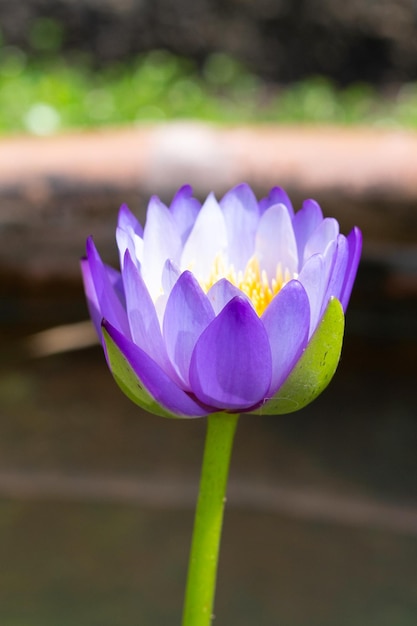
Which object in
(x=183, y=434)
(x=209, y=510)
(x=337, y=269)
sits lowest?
(x=209, y=510)

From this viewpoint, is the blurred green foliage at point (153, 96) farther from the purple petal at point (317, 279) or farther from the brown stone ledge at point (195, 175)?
the purple petal at point (317, 279)

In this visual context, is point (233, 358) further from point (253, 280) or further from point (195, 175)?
point (195, 175)

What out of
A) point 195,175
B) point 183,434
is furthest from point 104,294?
point 183,434

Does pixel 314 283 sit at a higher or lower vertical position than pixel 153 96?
lower

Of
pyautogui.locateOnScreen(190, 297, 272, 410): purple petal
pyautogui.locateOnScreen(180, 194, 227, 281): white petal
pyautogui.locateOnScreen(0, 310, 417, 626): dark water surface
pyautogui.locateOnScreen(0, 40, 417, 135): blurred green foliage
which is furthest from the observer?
pyautogui.locateOnScreen(0, 40, 417, 135): blurred green foliage

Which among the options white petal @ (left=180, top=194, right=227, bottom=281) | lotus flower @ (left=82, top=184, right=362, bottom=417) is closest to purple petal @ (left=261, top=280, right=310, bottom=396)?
lotus flower @ (left=82, top=184, right=362, bottom=417)

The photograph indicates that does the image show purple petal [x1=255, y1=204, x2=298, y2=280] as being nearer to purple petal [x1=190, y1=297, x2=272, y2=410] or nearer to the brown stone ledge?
purple petal [x1=190, y1=297, x2=272, y2=410]

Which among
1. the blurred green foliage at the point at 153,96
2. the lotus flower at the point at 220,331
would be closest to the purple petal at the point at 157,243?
the lotus flower at the point at 220,331
